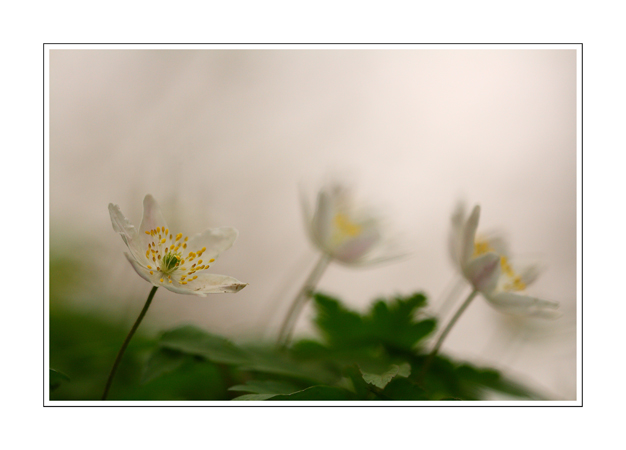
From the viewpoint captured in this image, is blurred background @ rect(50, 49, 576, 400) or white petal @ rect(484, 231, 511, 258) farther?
blurred background @ rect(50, 49, 576, 400)

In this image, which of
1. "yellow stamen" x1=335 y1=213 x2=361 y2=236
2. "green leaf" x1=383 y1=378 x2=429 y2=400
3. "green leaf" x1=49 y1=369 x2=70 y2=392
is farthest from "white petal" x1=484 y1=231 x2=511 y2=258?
"green leaf" x1=49 y1=369 x2=70 y2=392

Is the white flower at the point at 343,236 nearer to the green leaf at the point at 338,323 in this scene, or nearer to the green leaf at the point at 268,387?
the green leaf at the point at 338,323

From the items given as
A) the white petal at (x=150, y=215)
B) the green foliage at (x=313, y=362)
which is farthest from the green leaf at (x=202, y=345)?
the white petal at (x=150, y=215)

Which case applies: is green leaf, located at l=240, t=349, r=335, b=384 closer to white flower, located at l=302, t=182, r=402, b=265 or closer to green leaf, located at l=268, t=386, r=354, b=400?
green leaf, located at l=268, t=386, r=354, b=400

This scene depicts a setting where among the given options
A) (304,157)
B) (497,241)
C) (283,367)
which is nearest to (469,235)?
(497,241)

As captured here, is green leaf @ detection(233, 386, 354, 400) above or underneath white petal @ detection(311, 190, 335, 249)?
underneath
